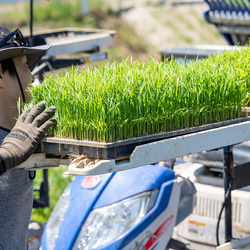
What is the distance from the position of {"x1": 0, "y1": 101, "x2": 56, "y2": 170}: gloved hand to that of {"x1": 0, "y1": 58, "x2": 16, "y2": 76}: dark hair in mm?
434

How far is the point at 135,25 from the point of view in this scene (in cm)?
2020

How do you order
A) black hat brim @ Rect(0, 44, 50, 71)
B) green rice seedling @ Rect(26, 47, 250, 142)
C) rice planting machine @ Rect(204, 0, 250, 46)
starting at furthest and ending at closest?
1. rice planting machine @ Rect(204, 0, 250, 46)
2. black hat brim @ Rect(0, 44, 50, 71)
3. green rice seedling @ Rect(26, 47, 250, 142)

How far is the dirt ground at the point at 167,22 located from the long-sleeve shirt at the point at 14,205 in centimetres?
1700

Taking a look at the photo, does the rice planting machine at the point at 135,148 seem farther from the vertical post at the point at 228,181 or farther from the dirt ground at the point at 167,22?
the dirt ground at the point at 167,22

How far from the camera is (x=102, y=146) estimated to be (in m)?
2.07

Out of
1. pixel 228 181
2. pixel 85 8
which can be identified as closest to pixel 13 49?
pixel 228 181

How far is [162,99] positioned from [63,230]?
1.16m

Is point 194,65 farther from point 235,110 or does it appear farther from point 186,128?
point 186,128

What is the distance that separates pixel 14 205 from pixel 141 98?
980 mm

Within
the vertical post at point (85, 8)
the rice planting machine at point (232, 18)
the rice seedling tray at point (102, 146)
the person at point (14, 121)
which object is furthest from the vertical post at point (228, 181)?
the vertical post at point (85, 8)

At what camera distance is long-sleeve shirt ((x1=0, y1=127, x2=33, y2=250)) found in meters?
2.69

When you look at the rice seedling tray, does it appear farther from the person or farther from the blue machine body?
the blue machine body

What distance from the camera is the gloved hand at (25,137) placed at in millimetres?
2195

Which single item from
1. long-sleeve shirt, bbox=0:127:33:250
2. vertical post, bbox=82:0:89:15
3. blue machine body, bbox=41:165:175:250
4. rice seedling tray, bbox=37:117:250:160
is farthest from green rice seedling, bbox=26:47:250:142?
vertical post, bbox=82:0:89:15
